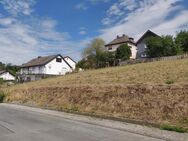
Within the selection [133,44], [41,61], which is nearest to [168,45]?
[133,44]

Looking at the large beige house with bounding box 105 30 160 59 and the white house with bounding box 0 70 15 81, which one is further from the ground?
the large beige house with bounding box 105 30 160 59

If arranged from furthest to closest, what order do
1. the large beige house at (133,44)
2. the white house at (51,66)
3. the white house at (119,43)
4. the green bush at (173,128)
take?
the white house at (51,66) → the white house at (119,43) → the large beige house at (133,44) → the green bush at (173,128)

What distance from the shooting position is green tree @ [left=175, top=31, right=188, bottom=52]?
4840 cm

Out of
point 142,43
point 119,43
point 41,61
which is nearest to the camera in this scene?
point 142,43

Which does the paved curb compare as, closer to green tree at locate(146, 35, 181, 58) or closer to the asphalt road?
the asphalt road

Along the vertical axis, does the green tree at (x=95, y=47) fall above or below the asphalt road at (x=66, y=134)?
above

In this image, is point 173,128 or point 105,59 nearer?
point 173,128

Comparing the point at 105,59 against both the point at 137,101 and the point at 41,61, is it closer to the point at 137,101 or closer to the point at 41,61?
the point at 41,61

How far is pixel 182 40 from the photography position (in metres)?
50.0

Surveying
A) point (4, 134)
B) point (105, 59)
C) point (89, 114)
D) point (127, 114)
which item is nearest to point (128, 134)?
point (127, 114)

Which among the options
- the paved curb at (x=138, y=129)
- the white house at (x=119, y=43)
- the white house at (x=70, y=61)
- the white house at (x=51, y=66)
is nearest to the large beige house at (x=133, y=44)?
A: the white house at (x=119, y=43)

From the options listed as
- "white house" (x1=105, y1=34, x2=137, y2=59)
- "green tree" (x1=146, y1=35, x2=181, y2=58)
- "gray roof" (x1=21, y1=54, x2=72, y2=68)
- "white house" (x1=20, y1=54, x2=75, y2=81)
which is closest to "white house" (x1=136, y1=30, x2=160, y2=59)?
"white house" (x1=105, y1=34, x2=137, y2=59)

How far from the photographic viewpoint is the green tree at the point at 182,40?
48.4m

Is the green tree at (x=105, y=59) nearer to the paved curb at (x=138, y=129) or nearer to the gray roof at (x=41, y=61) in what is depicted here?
the gray roof at (x=41, y=61)
